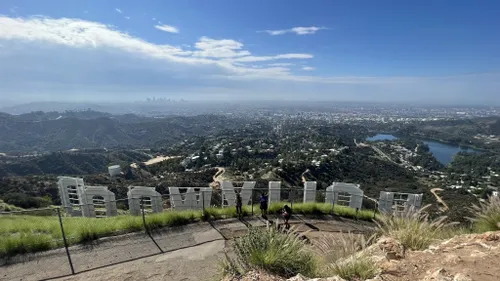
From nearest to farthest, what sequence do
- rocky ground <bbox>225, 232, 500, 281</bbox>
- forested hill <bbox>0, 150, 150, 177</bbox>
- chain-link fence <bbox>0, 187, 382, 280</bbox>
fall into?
rocky ground <bbox>225, 232, 500, 281</bbox> → chain-link fence <bbox>0, 187, 382, 280</bbox> → forested hill <bbox>0, 150, 150, 177</bbox>

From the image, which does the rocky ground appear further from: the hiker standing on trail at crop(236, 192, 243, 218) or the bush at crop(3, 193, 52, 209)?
the bush at crop(3, 193, 52, 209)

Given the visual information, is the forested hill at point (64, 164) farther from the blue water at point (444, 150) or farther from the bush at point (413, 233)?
the blue water at point (444, 150)

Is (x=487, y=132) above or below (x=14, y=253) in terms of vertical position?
below

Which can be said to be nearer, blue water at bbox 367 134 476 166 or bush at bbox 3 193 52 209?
bush at bbox 3 193 52 209

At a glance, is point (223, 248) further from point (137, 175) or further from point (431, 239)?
point (137, 175)

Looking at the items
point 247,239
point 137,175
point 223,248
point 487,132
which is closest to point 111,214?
point 223,248

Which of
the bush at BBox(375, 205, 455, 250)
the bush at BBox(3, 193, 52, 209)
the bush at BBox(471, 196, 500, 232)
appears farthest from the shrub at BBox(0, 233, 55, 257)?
the bush at BBox(3, 193, 52, 209)
